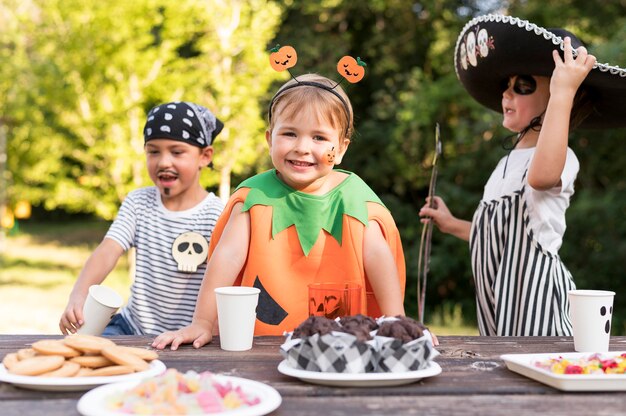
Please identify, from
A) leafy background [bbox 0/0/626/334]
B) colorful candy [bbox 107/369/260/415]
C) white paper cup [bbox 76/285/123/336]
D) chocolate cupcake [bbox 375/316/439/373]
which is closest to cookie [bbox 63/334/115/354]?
colorful candy [bbox 107/369/260/415]

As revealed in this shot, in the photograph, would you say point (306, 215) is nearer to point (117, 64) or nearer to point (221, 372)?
point (221, 372)

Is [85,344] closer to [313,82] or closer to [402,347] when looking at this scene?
[402,347]

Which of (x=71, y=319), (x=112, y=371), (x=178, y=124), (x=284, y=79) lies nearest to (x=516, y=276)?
(x=178, y=124)

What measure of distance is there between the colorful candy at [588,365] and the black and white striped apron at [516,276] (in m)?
1.00

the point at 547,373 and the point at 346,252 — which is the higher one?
the point at 346,252

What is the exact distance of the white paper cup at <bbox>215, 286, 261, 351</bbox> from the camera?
2.11 m

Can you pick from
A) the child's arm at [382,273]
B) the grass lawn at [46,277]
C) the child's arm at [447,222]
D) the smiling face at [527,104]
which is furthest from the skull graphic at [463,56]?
the grass lawn at [46,277]

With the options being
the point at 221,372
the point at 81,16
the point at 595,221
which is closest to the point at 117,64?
the point at 81,16

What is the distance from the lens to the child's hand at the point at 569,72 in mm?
2594

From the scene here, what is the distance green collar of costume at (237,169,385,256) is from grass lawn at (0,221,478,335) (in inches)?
246

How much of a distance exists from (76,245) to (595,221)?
14411 millimetres

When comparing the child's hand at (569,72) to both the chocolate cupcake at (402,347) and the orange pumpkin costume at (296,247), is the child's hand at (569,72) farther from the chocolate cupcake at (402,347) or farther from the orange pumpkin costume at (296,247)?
the chocolate cupcake at (402,347)

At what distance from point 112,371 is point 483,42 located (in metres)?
2.07

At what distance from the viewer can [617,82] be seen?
2875 mm
